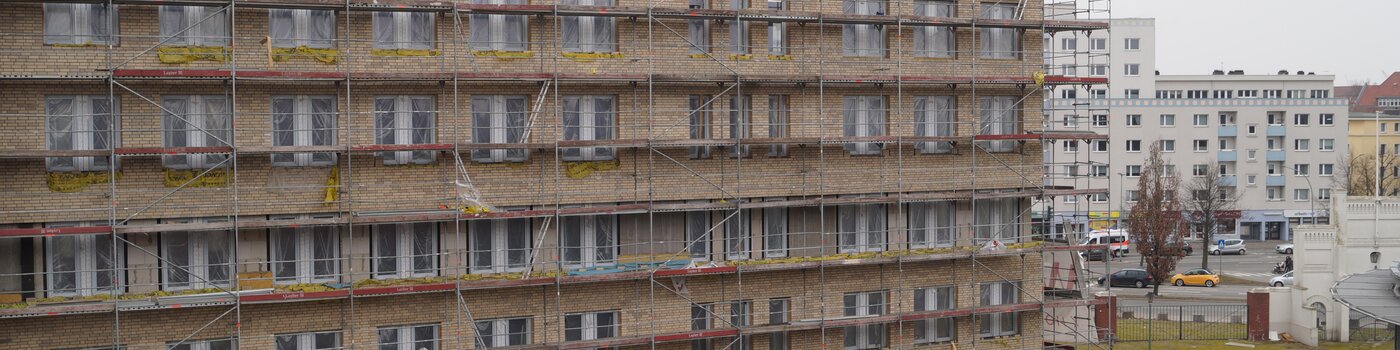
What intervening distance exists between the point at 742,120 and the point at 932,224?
18.2 ft

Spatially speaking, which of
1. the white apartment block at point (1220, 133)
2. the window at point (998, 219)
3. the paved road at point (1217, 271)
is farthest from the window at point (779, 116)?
the white apartment block at point (1220, 133)

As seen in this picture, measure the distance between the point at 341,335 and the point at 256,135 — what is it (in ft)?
13.0

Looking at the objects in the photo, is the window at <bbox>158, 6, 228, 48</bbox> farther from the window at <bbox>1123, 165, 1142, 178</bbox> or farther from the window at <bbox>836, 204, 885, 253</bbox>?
the window at <bbox>1123, 165, 1142, 178</bbox>

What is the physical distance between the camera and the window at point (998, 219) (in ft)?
104

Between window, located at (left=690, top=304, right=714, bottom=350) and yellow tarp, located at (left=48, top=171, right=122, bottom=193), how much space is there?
1128cm

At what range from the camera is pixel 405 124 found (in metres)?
25.7

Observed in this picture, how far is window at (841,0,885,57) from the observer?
29500mm

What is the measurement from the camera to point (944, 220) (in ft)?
103

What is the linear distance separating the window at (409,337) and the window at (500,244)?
1.46 metres

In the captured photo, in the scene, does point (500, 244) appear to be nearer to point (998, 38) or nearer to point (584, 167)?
point (584, 167)

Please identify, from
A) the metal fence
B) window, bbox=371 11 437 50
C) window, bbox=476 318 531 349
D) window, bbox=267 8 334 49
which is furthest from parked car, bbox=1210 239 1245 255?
window, bbox=267 8 334 49

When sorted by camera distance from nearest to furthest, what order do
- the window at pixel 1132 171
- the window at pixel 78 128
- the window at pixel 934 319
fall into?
1. the window at pixel 78 128
2. the window at pixel 934 319
3. the window at pixel 1132 171

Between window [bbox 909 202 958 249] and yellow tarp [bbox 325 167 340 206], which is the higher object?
yellow tarp [bbox 325 167 340 206]

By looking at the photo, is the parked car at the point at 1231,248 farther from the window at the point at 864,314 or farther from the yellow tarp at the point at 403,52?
the yellow tarp at the point at 403,52
